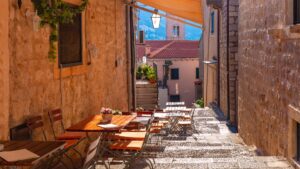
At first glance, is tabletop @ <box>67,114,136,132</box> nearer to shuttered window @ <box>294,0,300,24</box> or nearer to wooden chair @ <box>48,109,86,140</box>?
wooden chair @ <box>48,109,86,140</box>

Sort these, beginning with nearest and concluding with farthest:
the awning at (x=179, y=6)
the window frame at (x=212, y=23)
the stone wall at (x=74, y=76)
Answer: the stone wall at (x=74, y=76)
the awning at (x=179, y=6)
the window frame at (x=212, y=23)

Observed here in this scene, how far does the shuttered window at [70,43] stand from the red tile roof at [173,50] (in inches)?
1453

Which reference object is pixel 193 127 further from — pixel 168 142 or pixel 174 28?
pixel 174 28

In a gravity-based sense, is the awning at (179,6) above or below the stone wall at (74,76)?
above

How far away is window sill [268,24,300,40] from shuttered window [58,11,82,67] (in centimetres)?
348

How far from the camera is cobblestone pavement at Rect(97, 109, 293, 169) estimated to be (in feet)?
23.6

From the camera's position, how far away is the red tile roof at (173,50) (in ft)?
155

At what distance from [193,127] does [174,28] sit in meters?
47.2

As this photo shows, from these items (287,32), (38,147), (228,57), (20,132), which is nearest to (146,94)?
(228,57)

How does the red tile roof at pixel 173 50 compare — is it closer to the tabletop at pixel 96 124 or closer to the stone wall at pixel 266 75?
the stone wall at pixel 266 75

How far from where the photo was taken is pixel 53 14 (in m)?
7.82

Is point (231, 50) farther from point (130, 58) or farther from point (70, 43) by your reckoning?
point (70, 43)

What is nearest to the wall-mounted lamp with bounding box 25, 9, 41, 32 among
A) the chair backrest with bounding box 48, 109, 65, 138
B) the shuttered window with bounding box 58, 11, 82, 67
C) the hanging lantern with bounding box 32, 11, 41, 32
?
the hanging lantern with bounding box 32, 11, 41, 32

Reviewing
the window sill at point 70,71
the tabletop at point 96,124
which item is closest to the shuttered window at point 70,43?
the window sill at point 70,71
